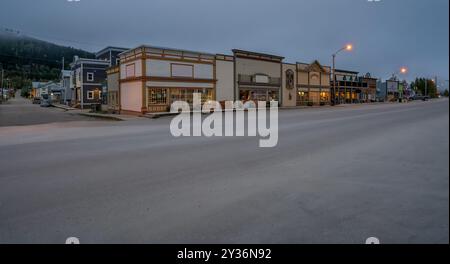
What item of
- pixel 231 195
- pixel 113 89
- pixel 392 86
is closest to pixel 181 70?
pixel 113 89

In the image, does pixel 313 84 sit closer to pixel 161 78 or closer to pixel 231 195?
pixel 161 78

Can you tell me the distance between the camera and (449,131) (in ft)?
7.72

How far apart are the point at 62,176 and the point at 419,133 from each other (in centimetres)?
1043

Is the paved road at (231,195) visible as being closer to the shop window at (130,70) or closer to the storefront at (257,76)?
the shop window at (130,70)

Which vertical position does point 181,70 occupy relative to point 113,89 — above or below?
above

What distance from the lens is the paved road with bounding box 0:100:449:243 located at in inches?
141

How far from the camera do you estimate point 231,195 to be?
497cm

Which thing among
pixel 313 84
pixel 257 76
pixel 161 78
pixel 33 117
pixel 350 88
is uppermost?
pixel 350 88

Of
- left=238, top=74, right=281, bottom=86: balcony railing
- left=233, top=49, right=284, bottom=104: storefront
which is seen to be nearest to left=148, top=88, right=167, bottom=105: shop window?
left=233, top=49, right=284, bottom=104: storefront

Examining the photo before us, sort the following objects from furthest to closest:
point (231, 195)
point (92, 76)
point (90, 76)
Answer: point (92, 76) < point (90, 76) < point (231, 195)

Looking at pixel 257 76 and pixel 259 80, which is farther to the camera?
pixel 259 80

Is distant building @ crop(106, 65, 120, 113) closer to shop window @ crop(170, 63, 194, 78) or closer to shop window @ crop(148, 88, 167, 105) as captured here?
shop window @ crop(148, 88, 167, 105)

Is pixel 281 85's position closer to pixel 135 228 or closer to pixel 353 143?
pixel 353 143

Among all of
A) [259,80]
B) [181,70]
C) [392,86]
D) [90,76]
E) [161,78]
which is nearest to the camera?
[161,78]
